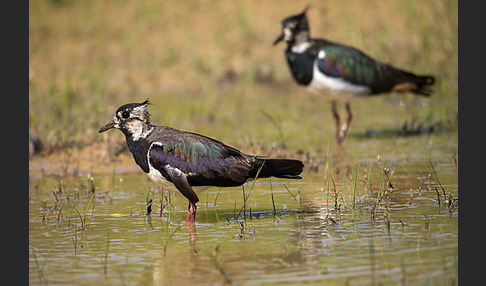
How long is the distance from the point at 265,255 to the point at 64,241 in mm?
1685

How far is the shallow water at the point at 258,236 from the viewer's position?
5156mm

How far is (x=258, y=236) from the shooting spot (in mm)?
6109

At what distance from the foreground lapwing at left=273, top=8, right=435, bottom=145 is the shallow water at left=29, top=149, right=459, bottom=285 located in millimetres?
2255

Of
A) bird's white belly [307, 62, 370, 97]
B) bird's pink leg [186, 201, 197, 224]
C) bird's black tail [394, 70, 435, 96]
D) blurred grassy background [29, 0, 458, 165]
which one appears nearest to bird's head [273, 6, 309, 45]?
bird's white belly [307, 62, 370, 97]

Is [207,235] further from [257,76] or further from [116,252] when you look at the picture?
[257,76]

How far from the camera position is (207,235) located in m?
6.26

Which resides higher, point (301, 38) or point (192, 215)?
point (301, 38)

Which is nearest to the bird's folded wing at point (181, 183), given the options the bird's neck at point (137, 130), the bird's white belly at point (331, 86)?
the bird's neck at point (137, 130)

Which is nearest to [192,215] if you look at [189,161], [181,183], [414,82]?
[181,183]

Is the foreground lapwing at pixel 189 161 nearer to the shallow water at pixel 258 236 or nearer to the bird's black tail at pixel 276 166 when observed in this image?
the bird's black tail at pixel 276 166

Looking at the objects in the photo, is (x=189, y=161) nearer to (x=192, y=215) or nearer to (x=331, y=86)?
(x=192, y=215)

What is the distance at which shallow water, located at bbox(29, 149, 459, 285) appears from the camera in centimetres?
516

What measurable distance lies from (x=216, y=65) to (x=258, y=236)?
842 cm

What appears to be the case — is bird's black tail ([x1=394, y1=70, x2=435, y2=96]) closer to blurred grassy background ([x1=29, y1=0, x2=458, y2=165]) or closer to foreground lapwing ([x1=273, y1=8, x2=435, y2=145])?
foreground lapwing ([x1=273, y1=8, x2=435, y2=145])
